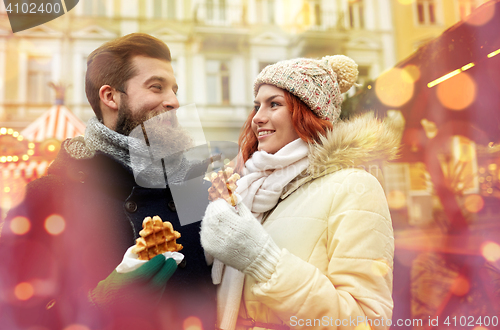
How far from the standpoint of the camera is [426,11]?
1045 centimetres

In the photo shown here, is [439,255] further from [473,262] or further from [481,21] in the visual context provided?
[481,21]

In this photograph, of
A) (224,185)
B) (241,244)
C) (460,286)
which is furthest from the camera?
(460,286)

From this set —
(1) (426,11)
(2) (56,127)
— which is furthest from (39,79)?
(1) (426,11)

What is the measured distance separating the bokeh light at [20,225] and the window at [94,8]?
7.30 m

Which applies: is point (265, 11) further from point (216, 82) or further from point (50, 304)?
point (50, 304)

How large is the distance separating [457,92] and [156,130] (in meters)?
3.42

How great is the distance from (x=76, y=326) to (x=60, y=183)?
0.61m

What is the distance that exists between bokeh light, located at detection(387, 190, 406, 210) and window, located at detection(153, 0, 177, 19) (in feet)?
28.8

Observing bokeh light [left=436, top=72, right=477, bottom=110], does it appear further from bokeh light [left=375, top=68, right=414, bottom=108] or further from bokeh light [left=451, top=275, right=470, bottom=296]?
bokeh light [left=451, top=275, right=470, bottom=296]

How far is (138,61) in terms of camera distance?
5.16 ft

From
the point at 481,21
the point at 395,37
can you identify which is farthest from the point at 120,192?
the point at 395,37

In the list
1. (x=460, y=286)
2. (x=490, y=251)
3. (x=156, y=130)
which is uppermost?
(x=156, y=130)

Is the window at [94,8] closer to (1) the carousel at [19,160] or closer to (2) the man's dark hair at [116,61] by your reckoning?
(1) the carousel at [19,160]

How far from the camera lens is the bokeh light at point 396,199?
32.8ft
